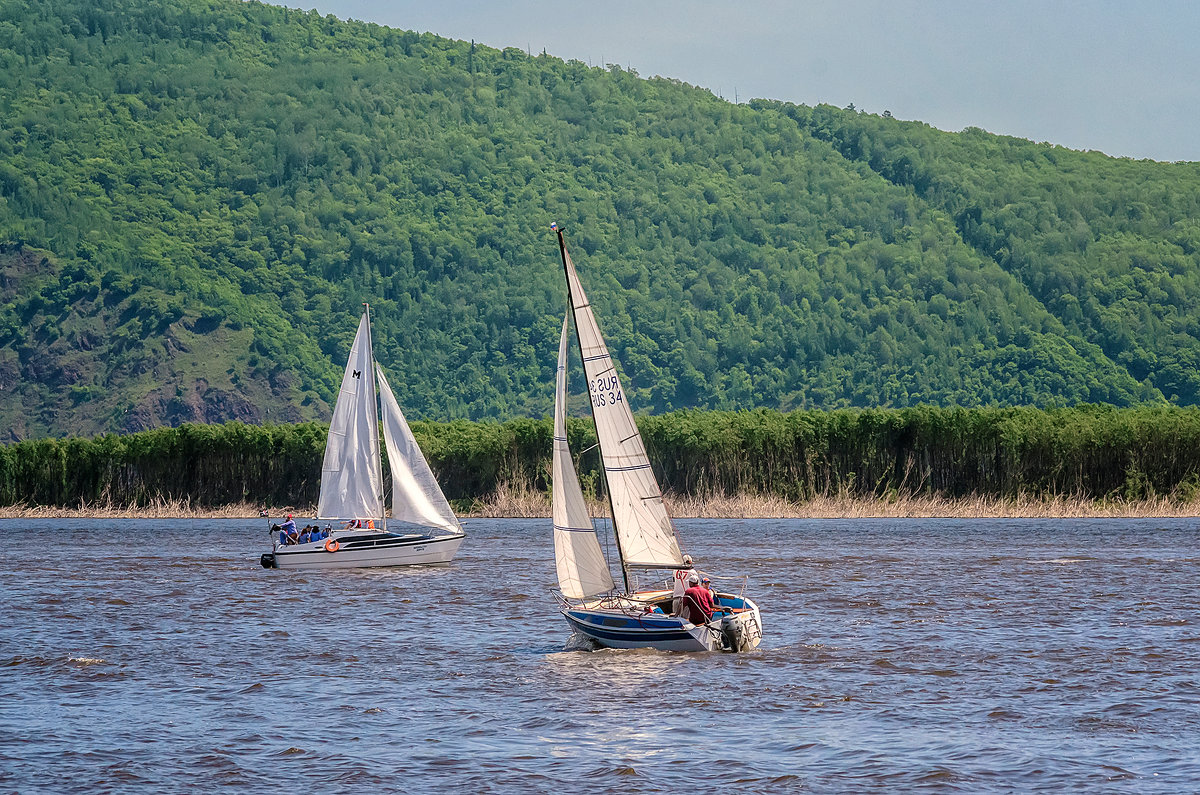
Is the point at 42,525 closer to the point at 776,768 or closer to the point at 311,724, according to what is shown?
the point at 311,724

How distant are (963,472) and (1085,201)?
13340 cm

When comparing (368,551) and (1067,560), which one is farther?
(1067,560)

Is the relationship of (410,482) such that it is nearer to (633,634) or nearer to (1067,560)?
(1067,560)

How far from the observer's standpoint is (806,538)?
68.3 meters

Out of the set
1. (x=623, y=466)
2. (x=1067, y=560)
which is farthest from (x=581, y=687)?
(x=1067, y=560)

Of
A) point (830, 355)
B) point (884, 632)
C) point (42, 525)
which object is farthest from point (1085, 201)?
point (884, 632)

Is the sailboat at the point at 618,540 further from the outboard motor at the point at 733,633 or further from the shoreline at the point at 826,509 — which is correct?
the shoreline at the point at 826,509

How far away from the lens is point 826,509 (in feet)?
246

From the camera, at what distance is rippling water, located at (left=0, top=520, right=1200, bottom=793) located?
21172 millimetres

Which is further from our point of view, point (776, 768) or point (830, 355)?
point (830, 355)

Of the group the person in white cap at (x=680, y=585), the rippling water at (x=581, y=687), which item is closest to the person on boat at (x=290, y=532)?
the rippling water at (x=581, y=687)

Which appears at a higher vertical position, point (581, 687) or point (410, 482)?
point (410, 482)

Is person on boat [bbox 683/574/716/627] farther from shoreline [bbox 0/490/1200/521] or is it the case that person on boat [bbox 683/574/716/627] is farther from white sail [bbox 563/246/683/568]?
shoreline [bbox 0/490/1200/521]

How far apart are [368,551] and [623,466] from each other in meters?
23.6
